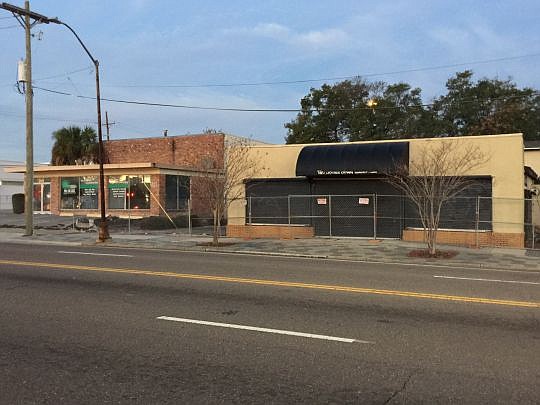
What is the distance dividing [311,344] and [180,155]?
3373 cm

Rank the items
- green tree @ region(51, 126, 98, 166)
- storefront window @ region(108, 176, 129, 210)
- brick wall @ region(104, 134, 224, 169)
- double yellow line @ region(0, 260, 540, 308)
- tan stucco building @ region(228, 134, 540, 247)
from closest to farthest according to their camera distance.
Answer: double yellow line @ region(0, 260, 540, 308)
tan stucco building @ region(228, 134, 540, 247)
storefront window @ region(108, 176, 129, 210)
brick wall @ region(104, 134, 224, 169)
green tree @ region(51, 126, 98, 166)

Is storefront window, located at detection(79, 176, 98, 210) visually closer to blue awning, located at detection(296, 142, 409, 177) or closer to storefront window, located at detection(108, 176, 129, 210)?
storefront window, located at detection(108, 176, 129, 210)

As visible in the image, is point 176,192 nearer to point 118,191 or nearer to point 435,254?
point 118,191

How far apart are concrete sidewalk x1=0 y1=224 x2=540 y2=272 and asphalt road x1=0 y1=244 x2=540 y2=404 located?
11.7 feet

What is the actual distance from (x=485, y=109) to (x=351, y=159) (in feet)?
114

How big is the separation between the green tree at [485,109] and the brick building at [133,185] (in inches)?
960

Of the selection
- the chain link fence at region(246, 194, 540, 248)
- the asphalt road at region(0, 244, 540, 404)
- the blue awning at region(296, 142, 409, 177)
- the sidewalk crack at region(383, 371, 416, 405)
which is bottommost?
the sidewalk crack at region(383, 371, 416, 405)

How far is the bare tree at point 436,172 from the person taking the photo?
17.6 metres

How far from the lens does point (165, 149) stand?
39562mm

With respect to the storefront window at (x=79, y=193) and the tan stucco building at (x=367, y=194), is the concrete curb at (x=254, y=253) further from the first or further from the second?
the storefront window at (x=79, y=193)

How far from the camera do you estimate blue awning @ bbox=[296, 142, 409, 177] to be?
65.6 feet

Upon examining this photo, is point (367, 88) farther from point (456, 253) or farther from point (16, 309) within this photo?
point (16, 309)

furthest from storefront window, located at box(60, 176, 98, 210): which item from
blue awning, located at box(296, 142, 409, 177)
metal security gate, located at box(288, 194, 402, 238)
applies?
blue awning, located at box(296, 142, 409, 177)

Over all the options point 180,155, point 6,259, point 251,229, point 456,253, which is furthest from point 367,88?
point 6,259
